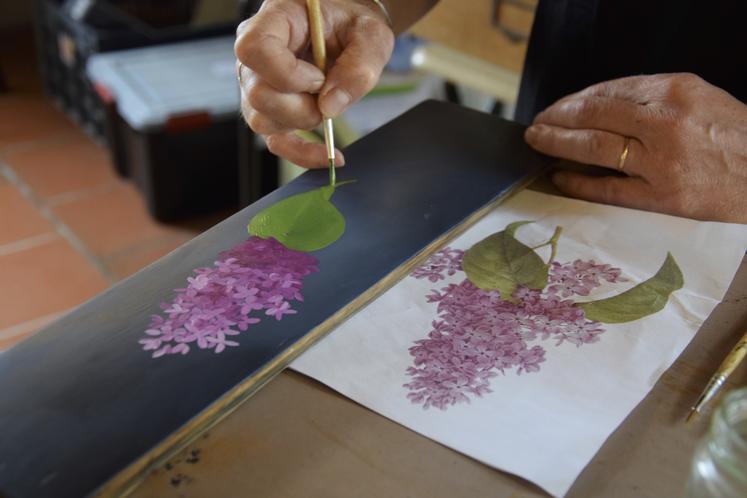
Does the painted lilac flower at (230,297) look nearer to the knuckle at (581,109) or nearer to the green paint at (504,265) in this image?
the green paint at (504,265)

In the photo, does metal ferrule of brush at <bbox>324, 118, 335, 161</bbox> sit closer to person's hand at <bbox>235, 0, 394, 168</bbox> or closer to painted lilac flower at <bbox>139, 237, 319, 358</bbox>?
person's hand at <bbox>235, 0, 394, 168</bbox>

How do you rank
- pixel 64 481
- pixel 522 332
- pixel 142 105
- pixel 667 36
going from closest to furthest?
pixel 64 481 → pixel 522 332 → pixel 667 36 → pixel 142 105

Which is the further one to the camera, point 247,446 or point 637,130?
point 637,130

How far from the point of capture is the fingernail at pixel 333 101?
2.10 feet

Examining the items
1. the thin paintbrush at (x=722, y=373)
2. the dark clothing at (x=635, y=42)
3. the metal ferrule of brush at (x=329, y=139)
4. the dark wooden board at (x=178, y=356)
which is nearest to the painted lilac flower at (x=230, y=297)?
the dark wooden board at (x=178, y=356)

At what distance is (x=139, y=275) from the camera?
0.54 meters

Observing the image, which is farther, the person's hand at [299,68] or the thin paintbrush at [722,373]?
the person's hand at [299,68]

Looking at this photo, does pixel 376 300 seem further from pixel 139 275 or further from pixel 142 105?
pixel 142 105

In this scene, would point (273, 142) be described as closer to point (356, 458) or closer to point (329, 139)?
point (329, 139)

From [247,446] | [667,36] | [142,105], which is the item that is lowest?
[142,105]

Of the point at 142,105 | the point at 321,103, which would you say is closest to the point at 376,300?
the point at 321,103

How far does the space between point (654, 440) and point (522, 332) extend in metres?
0.11

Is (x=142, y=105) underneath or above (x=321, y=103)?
underneath

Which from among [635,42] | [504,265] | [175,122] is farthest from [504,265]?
[175,122]
